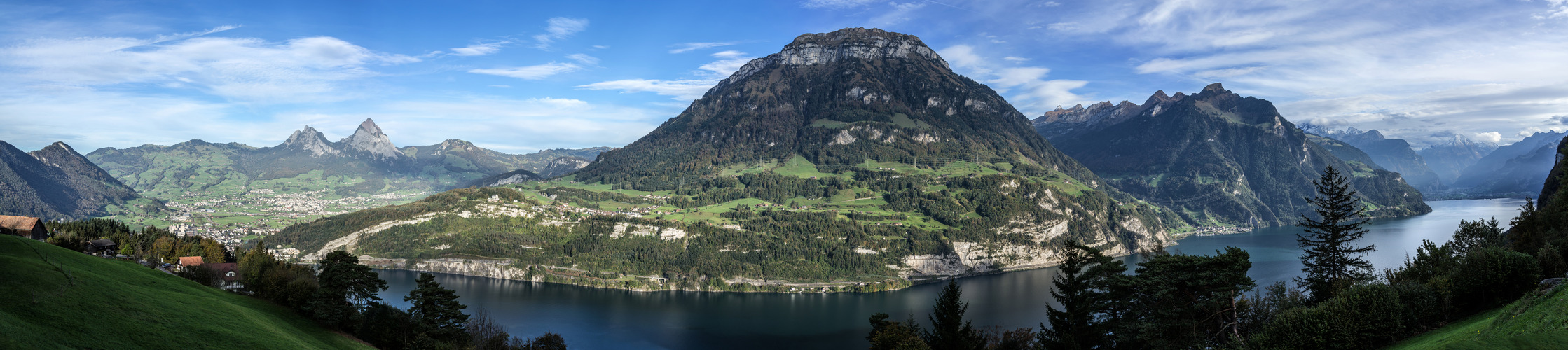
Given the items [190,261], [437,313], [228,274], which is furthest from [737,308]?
[190,261]

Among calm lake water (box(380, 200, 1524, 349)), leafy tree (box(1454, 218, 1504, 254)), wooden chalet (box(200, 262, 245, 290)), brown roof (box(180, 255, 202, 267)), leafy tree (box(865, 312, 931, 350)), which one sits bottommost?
calm lake water (box(380, 200, 1524, 349))

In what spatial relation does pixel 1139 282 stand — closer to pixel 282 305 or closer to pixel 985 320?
pixel 282 305

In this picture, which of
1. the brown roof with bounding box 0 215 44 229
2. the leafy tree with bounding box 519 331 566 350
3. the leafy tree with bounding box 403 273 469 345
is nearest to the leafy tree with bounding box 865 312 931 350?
the leafy tree with bounding box 403 273 469 345

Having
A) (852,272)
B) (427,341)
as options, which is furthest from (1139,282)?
(852,272)

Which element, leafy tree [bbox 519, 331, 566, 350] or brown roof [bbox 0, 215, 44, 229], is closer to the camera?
brown roof [bbox 0, 215, 44, 229]

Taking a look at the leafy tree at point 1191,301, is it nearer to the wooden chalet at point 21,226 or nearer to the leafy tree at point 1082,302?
the leafy tree at point 1082,302

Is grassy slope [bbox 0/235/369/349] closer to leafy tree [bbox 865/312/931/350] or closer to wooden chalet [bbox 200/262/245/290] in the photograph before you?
wooden chalet [bbox 200/262/245/290]
